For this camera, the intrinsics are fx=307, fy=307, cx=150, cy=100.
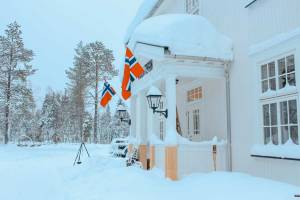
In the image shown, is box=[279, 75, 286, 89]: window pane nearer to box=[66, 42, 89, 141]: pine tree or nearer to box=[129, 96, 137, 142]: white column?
box=[129, 96, 137, 142]: white column

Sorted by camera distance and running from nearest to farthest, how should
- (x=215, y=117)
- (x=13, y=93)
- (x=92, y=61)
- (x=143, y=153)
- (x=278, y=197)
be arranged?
(x=278, y=197) → (x=215, y=117) → (x=143, y=153) → (x=13, y=93) → (x=92, y=61)

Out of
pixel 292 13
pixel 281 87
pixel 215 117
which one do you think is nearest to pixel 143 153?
pixel 215 117

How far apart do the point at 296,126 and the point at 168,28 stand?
3.78 m

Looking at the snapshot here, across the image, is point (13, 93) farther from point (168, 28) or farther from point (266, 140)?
point (266, 140)

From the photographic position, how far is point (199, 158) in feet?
26.1

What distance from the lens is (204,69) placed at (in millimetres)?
8141

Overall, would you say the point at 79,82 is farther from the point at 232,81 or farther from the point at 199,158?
the point at 232,81

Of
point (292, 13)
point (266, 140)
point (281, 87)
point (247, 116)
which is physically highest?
point (292, 13)

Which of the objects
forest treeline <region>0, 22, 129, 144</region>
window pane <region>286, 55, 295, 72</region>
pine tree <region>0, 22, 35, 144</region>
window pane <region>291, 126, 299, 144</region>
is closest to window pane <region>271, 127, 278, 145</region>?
window pane <region>291, 126, 299, 144</region>

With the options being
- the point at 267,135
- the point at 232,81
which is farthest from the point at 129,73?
the point at 267,135

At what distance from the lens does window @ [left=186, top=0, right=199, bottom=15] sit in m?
10.2

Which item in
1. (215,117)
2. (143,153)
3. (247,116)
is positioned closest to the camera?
(247,116)

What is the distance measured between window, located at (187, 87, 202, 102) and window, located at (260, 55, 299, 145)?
136 inches

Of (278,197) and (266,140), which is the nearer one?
(278,197)
